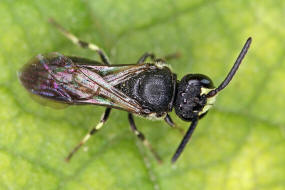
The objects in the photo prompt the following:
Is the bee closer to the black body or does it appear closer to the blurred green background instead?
the black body

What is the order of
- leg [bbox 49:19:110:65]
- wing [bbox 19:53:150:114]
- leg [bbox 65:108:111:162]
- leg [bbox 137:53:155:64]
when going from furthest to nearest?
leg [bbox 137:53:155:64], leg [bbox 49:19:110:65], leg [bbox 65:108:111:162], wing [bbox 19:53:150:114]

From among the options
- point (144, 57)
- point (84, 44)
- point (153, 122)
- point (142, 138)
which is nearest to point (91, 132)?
point (142, 138)

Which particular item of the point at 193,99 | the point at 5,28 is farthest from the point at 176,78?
the point at 5,28

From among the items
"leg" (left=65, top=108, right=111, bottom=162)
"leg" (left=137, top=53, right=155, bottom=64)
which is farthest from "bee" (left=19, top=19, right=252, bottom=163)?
"leg" (left=137, top=53, right=155, bottom=64)

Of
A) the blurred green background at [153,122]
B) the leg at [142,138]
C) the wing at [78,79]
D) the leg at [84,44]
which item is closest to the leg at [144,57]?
the blurred green background at [153,122]

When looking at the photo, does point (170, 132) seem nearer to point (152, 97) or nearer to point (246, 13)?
point (152, 97)

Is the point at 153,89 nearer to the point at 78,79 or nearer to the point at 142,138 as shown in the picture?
the point at 142,138

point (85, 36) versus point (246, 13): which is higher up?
point (246, 13)

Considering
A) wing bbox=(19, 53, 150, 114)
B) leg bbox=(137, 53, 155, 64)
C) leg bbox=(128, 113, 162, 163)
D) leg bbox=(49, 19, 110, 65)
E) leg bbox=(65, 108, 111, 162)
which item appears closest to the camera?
wing bbox=(19, 53, 150, 114)
